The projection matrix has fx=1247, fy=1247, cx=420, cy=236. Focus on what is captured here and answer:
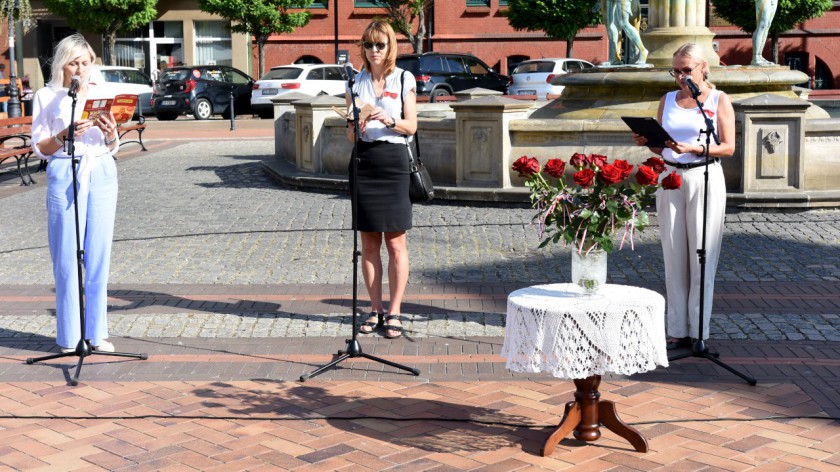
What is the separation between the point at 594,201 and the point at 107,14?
1555 inches

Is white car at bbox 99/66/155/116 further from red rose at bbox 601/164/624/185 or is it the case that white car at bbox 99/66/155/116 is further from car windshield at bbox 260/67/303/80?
red rose at bbox 601/164/624/185

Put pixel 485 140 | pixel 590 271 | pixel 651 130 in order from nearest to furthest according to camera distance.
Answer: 1. pixel 590 271
2. pixel 651 130
3. pixel 485 140

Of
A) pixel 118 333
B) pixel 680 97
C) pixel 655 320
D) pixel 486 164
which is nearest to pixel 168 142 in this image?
pixel 486 164

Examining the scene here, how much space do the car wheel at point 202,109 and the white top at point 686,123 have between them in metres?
28.3

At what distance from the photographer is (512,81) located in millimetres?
34188

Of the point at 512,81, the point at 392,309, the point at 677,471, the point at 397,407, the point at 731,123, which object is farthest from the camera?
the point at 512,81

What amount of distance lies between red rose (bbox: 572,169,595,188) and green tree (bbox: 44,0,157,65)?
1524 inches

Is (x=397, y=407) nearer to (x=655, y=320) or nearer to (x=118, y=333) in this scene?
(x=655, y=320)

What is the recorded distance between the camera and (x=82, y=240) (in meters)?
7.22

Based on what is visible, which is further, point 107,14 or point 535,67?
point 107,14

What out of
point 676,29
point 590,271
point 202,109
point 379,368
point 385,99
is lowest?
point 379,368

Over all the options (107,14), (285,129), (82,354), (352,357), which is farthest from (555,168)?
(107,14)

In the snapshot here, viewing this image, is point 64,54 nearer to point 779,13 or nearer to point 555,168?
point 555,168

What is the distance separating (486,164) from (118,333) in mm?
6339
